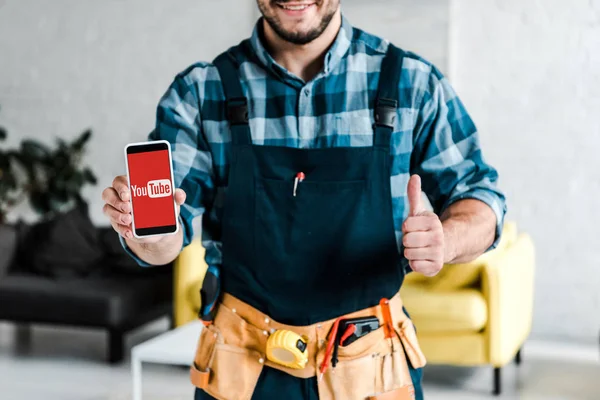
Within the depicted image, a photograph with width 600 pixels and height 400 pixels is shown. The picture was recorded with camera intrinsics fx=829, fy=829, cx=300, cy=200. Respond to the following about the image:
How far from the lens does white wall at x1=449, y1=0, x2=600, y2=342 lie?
440 centimetres

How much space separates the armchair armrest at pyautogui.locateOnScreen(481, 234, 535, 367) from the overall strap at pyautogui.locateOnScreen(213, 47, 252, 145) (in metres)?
2.45

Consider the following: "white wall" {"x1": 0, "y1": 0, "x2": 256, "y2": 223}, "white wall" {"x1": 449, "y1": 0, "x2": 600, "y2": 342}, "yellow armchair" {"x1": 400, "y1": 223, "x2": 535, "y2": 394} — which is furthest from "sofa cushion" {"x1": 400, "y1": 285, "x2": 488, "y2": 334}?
"white wall" {"x1": 0, "y1": 0, "x2": 256, "y2": 223}

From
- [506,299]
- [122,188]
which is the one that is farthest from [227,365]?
[506,299]

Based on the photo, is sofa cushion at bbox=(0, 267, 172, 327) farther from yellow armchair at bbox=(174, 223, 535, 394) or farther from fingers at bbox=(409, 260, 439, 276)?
fingers at bbox=(409, 260, 439, 276)

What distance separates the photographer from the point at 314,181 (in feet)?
4.28

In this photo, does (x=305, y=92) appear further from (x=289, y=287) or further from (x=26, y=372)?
(x=26, y=372)

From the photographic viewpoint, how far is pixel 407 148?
52.1 inches

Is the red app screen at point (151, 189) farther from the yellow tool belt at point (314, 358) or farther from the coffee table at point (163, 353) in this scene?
the coffee table at point (163, 353)

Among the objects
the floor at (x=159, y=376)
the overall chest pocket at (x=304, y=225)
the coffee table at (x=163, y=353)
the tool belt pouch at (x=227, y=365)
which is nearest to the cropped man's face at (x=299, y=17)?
the overall chest pocket at (x=304, y=225)

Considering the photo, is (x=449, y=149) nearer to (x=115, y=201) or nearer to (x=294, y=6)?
(x=294, y=6)

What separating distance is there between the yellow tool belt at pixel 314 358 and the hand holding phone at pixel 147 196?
0.22m

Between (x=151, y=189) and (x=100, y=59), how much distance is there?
428 centimetres

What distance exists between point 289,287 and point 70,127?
Result: 14.3 feet

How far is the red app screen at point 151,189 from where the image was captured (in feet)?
3.90
